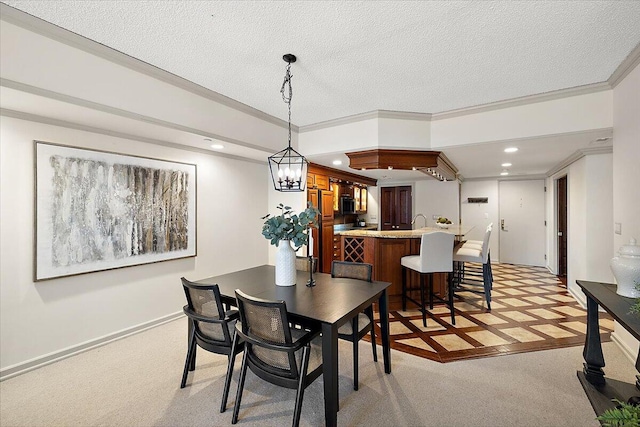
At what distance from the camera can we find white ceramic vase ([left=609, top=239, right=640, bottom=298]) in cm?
195

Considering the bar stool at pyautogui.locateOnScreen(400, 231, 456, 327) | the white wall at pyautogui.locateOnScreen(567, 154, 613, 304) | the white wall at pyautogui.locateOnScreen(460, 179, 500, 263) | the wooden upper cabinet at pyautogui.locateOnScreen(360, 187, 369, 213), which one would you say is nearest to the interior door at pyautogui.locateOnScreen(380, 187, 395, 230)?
the wooden upper cabinet at pyautogui.locateOnScreen(360, 187, 369, 213)

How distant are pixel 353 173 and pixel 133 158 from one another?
4039mm

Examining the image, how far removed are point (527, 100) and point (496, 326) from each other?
2548 mm

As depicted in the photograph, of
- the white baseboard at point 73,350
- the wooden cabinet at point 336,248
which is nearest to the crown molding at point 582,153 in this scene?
the wooden cabinet at point 336,248

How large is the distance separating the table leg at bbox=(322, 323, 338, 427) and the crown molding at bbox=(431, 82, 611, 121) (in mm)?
3162

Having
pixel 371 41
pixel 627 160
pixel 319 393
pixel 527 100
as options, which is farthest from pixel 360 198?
pixel 319 393

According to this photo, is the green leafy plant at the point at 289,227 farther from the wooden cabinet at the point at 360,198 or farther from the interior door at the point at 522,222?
the interior door at the point at 522,222

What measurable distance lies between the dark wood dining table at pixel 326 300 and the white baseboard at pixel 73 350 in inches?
54.1

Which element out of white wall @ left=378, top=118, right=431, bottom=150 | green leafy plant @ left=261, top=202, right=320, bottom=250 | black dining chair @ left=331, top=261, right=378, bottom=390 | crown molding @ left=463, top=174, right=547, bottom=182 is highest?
white wall @ left=378, top=118, right=431, bottom=150

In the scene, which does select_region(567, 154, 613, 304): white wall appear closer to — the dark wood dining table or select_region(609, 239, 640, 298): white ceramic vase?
select_region(609, 239, 640, 298): white ceramic vase

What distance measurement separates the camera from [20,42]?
76.8 inches

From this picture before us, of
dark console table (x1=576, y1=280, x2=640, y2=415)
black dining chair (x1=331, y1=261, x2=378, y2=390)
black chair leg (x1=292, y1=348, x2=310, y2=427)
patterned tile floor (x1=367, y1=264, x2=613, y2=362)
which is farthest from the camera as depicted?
patterned tile floor (x1=367, y1=264, x2=613, y2=362)

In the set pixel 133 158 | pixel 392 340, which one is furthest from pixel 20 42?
pixel 392 340

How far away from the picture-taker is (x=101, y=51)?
2.31m
